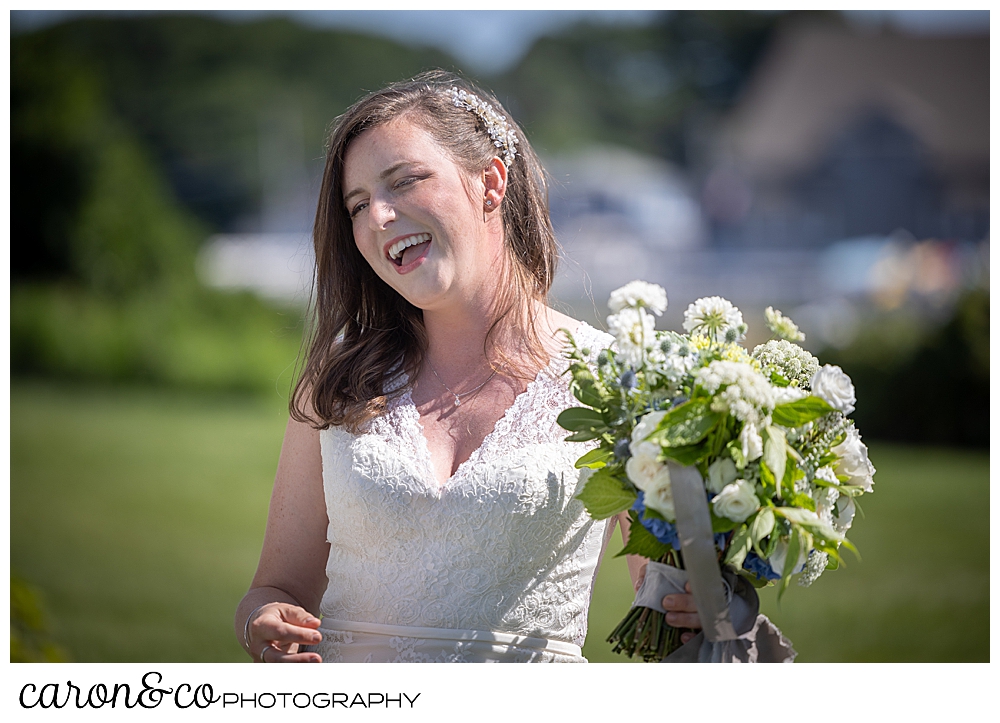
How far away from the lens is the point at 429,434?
2.10 meters

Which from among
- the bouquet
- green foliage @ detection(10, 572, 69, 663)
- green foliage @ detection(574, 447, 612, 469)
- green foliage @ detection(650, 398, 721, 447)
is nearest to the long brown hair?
green foliage @ detection(574, 447, 612, 469)

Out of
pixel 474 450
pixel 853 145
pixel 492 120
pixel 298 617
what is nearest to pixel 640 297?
pixel 474 450

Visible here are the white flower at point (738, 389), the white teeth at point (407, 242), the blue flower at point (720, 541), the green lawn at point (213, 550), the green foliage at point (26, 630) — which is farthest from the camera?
the green lawn at point (213, 550)

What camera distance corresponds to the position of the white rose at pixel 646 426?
5.22ft

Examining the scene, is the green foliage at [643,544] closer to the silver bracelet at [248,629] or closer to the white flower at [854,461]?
the white flower at [854,461]

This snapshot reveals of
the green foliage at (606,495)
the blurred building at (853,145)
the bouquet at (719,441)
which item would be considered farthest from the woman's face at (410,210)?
the blurred building at (853,145)

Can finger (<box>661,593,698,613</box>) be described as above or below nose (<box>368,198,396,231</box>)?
below

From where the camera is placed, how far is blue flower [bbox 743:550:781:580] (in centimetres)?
167

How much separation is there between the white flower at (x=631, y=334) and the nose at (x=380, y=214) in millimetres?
593

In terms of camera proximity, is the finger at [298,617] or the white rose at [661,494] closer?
the white rose at [661,494]

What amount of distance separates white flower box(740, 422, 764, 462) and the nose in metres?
0.89

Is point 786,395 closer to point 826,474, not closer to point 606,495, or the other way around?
point 826,474

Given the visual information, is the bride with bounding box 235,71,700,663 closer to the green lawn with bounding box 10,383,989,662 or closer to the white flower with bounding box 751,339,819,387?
the white flower with bounding box 751,339,819,387
